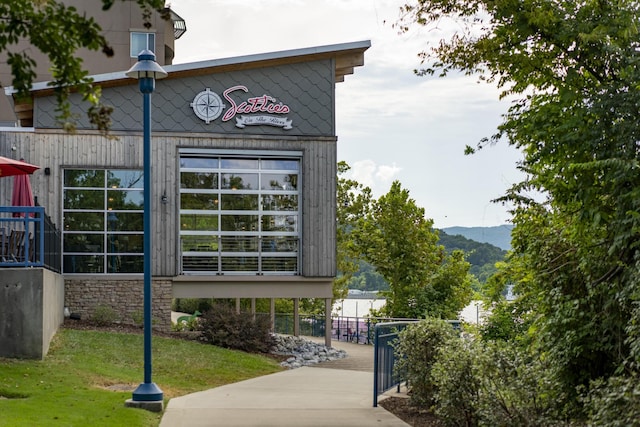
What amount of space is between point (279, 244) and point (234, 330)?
3.59 metres

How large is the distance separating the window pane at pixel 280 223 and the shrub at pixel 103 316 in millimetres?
4781

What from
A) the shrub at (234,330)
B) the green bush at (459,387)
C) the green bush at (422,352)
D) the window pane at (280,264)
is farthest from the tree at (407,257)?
the green bush at (459,387)

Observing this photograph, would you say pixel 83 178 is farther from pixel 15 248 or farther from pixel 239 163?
pixel 15 248

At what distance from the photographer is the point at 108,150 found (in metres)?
23.5

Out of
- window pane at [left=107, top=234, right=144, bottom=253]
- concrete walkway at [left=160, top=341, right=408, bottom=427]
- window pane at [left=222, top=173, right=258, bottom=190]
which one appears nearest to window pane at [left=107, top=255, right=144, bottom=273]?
window pane at [left=107, top=234, right=144, bottom=253]

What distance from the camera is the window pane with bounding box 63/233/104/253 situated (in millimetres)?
23594

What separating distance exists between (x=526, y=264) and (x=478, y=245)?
39653mm

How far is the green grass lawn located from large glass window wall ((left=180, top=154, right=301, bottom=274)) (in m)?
3.60

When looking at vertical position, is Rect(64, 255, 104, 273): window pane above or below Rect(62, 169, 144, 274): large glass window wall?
below

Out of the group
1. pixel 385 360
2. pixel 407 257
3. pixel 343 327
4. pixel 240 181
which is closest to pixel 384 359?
pixel 385 360

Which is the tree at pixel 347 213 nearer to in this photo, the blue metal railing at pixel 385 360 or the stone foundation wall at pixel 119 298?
the stone foundation wall at pixel 119 298

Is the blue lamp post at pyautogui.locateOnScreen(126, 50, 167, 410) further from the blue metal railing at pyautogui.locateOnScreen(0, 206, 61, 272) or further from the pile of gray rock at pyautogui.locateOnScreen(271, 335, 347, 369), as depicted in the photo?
the pile of gray rock at pyautogui.locateOnScreen(271, 335, 347, 369)

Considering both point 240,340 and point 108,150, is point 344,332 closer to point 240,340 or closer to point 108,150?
point 240,340

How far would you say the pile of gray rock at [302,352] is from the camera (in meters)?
21.6
